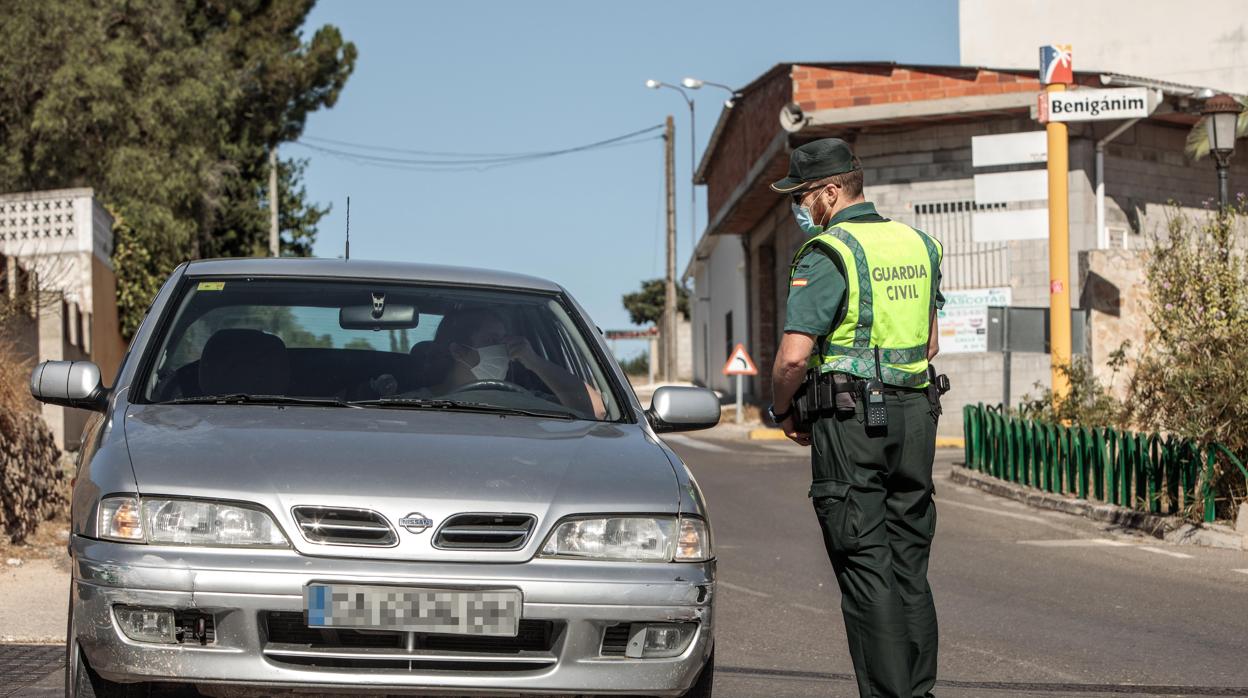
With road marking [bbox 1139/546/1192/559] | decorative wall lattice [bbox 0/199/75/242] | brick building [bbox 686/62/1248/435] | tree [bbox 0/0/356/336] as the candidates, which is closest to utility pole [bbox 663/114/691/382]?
tree [bbox 0/0/356/336]

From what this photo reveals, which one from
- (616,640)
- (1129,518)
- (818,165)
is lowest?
(1129,518)

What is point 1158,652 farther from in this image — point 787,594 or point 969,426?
point 969,426

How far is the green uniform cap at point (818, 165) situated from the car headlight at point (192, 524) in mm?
1982

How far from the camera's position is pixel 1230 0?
33.3 meters

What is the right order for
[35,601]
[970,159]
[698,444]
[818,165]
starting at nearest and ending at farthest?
[818,165], [35,601], [698,444], [970,159]

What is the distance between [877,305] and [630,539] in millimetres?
1218

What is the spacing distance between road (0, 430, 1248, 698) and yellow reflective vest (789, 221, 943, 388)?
1.62 meters

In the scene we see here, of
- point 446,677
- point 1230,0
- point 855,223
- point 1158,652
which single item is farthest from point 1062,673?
point 1230,0

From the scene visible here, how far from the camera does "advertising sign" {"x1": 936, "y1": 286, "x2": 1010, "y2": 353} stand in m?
26.4

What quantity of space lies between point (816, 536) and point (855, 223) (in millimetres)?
7653

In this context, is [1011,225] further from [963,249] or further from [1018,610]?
[1018,610]

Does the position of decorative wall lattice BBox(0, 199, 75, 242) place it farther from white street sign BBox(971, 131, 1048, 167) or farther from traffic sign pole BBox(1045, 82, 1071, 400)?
traffic sign pole BBox(1045, 82, 1071, 400)

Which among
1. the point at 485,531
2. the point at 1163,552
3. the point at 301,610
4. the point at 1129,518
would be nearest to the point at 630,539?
the point at 485,531

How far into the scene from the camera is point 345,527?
4172mm
